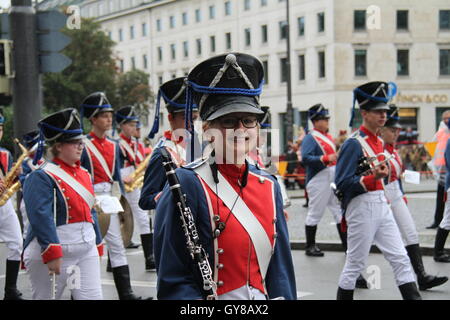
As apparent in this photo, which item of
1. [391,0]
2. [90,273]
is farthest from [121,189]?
[391,0]

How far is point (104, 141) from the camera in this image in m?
8.88

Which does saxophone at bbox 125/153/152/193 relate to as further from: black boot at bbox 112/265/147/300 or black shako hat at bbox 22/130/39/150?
black boot at bbox 112/265/147/300

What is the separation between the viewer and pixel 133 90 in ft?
200

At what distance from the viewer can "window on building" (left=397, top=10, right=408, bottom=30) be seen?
51.1m

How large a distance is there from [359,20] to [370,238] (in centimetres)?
4745

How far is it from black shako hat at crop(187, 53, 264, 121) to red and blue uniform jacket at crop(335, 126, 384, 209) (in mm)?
3600

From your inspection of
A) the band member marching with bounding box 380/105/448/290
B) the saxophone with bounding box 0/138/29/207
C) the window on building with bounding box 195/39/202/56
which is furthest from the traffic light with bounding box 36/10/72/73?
the window on building with bounding box 195/39/202/56

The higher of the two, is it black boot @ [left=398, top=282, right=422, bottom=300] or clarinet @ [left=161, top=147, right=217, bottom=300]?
clarinet @ [left=161, top=147, right=217, bottom=300]

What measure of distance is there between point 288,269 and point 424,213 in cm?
1313

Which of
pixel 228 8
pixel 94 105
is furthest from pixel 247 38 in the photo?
pixel 94 105

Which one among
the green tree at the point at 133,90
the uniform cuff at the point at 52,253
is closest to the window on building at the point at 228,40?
the green tree at the point at 133,90
